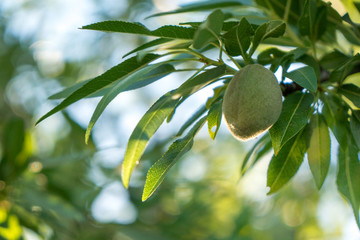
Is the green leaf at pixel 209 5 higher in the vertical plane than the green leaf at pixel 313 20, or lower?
lower

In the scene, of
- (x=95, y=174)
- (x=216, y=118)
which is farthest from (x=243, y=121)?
(x=95, y=174)

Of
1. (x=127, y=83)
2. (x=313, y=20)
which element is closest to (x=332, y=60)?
(x=313, y=20)

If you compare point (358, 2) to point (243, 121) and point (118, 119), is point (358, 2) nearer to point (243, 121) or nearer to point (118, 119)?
point (243, 121)

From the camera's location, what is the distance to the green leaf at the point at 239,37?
73cm

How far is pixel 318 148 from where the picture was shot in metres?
0.88

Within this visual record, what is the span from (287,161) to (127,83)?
341 mm

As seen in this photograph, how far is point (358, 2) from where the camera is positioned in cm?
90

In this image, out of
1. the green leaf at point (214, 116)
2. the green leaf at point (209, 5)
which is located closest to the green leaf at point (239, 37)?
the green leaf at point (214, 116)

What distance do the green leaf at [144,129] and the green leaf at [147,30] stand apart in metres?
0.10

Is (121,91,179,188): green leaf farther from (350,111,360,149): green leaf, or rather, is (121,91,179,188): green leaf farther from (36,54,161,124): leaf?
(350,111,360,149): green leaf

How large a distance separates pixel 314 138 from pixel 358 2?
27cm

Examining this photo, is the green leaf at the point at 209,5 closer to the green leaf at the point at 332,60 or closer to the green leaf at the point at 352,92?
the green leaf at the point at 332,60

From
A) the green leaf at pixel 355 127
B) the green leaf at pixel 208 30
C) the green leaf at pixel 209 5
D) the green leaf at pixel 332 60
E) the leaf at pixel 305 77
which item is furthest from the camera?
the green leaf at pixel 209 5

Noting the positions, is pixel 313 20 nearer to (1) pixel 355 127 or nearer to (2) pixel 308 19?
(2) pixel 308 19
